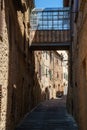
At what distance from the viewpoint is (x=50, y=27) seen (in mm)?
28156

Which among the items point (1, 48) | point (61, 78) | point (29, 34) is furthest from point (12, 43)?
point (61, 78)

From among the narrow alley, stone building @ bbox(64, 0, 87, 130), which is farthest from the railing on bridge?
stone building @ bbox(64, 0, 87, 130)

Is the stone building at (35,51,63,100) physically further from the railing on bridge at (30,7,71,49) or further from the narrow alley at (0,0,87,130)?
the railing on bridge at (30,7,71,49)

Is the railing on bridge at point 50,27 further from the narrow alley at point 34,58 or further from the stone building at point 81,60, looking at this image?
the stone building at point 81,60

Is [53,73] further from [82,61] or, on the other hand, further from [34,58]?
[82,61]

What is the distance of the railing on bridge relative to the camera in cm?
2775

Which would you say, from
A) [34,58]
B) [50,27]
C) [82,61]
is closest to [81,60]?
[82,61]

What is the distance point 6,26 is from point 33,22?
46.4 ft

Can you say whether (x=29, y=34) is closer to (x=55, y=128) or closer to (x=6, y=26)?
(x=55, y=128)

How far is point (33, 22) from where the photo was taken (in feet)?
94.8

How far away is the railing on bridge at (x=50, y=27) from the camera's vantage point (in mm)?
27750

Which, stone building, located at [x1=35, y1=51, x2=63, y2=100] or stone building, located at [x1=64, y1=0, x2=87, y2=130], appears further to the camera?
stone building, located at [x1=35, y1=51, x2=63, y2=100]

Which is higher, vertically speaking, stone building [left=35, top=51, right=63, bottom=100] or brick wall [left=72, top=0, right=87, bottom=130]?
brick wall [left=72, top=0, right=87, bottom=130]

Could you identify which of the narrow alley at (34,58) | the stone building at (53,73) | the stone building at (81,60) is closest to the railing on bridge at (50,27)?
the narrow alley at (34,58)
